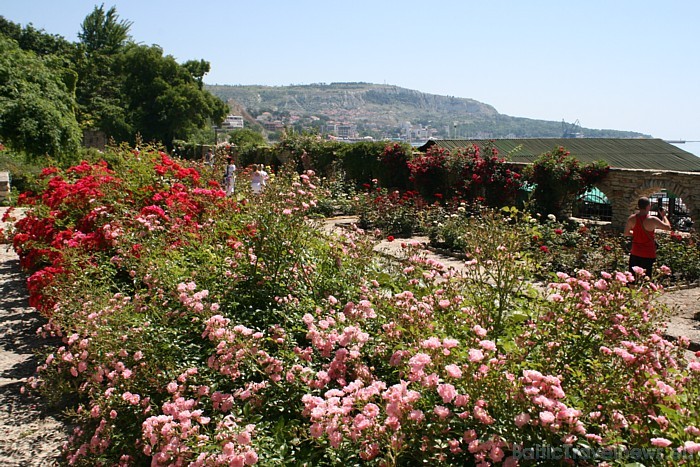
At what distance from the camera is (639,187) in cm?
1032

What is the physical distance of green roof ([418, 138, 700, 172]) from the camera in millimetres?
18672

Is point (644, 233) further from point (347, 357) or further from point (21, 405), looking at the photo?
point (21, 405)

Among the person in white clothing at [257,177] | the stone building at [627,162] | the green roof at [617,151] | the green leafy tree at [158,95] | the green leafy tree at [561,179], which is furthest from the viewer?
the green leafy tree at [158,95]

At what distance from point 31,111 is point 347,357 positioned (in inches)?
637

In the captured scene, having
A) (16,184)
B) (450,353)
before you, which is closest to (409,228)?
(450,353)

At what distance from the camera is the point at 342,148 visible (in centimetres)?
1773

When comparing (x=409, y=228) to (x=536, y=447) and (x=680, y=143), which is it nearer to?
(x=536, y=447)

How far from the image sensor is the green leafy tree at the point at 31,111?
15766 millimetres

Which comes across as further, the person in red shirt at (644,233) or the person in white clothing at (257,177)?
the person in red shirt at (644,233)

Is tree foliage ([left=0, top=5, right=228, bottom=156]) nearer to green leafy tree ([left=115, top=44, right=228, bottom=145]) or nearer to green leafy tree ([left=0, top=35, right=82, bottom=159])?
green leafy tree ([left=115, top=44, right=228, bottom=145])

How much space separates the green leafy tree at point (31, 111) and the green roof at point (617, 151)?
34.5ft

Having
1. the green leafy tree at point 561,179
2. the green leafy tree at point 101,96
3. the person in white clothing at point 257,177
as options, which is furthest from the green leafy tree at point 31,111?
the green leafy tree at point 101,96

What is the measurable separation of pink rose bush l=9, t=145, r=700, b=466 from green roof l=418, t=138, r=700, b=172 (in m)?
14.4

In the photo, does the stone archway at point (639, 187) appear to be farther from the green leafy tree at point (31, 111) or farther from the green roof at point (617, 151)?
the green leafy tree at point (31, 111)
